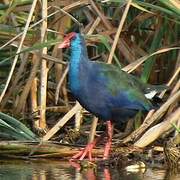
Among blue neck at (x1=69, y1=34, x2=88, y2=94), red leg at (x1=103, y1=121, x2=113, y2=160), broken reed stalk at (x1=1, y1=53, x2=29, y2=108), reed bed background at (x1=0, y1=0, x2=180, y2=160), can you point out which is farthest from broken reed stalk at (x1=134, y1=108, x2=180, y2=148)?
broken reed stalk at (x1=1, y1=53, x2=29, y2=108)

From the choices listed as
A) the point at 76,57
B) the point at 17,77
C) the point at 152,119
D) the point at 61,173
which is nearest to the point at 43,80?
the point at 17,77

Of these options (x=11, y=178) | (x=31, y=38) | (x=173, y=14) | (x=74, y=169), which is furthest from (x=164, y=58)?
(x=11, y=178)

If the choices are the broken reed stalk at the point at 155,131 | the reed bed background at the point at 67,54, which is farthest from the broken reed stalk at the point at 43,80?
the broken reed stalk at the point at 155,131

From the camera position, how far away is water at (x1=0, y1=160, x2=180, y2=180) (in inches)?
172

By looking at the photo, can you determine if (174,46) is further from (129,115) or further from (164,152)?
(164,152)

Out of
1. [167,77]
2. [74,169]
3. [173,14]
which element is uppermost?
[173,14]

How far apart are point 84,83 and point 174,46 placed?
0.98 meters

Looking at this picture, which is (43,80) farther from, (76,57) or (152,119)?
(152,119)

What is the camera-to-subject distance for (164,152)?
15.3 ft

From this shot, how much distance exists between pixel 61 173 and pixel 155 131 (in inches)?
28.9

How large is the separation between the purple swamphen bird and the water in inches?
9.2

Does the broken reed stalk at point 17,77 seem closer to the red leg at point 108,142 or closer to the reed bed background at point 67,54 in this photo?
the reed bed background at point 67,54

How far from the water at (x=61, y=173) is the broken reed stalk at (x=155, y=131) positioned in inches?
9.6

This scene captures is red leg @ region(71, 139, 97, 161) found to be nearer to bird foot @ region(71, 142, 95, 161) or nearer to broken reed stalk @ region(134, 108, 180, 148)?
bird foot @ region(71, 142, 95, 161)
